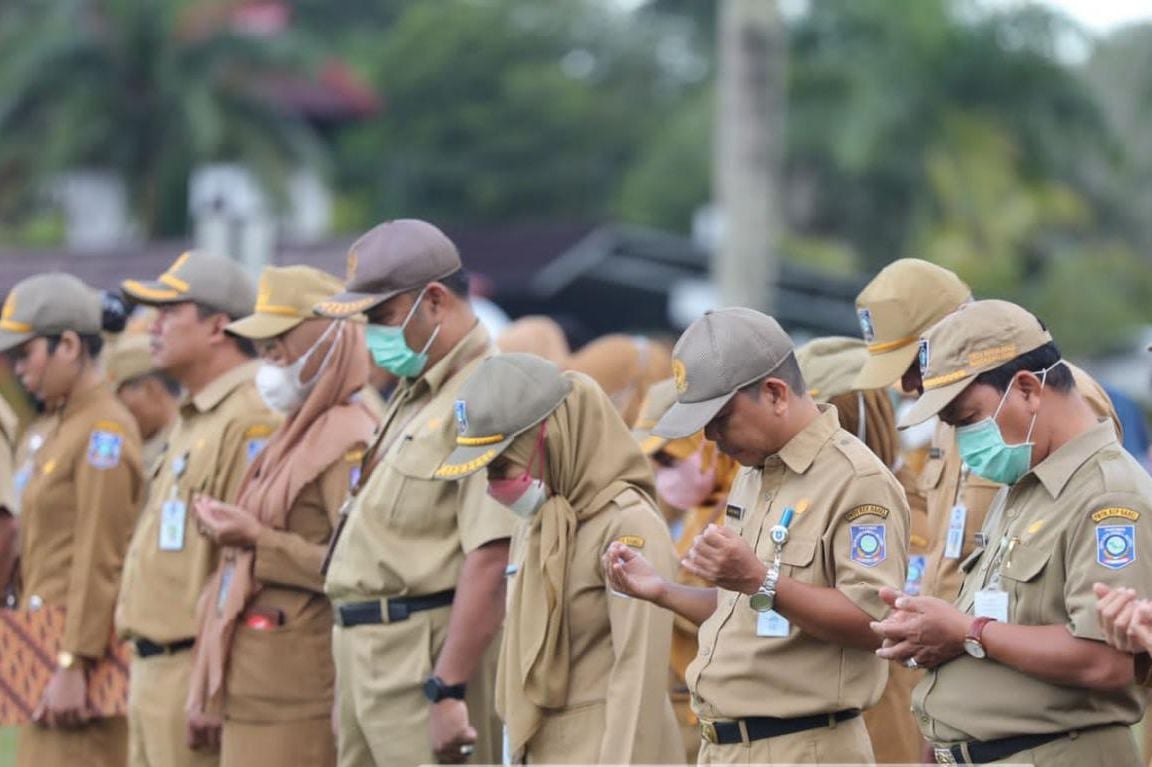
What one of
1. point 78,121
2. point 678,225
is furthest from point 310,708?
point 678,225

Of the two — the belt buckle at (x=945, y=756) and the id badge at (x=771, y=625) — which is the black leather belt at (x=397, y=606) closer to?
the id badge at (x=771, y=625)

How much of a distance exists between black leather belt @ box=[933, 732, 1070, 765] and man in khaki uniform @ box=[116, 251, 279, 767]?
10.9ft

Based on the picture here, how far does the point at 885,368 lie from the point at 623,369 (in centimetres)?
347

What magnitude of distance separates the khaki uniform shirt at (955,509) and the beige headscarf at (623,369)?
9.93 feet

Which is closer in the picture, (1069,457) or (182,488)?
(1069,457)

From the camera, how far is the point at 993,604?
549cm

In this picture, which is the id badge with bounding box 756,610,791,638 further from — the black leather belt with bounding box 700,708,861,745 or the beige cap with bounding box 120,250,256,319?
the beige cap with bounding box 120,250,256,319

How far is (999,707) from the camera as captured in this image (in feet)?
17.8

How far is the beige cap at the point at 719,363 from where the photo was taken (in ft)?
18.9

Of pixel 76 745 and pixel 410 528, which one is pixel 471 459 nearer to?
pixel 410 528

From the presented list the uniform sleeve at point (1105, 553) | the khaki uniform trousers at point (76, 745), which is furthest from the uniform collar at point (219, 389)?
the uniform sleeve at point (1105, 553)

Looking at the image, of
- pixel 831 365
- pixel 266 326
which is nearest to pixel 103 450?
pixel 266 326

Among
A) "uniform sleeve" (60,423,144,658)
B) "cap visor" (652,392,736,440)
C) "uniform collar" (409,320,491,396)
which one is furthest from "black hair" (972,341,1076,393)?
"uniform sleeve" (60,423,144,658)

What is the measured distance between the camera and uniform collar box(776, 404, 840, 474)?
579 cm
